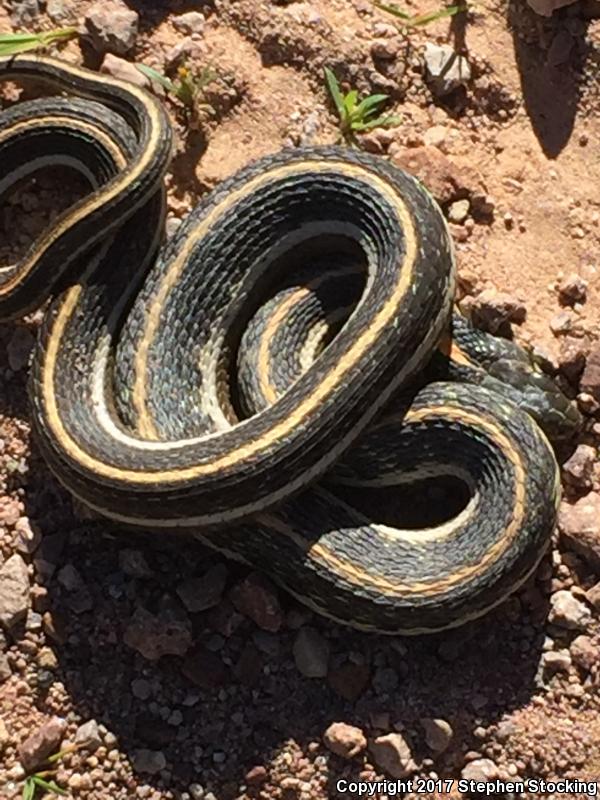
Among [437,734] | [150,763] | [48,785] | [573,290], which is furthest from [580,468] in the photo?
[48,785]

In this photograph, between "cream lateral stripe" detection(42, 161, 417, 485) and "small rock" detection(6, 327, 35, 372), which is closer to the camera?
"cream lateral stripe" detection(42, 161, 417, 485)

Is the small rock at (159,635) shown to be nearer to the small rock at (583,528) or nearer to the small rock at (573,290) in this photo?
the small rock at (583,528)

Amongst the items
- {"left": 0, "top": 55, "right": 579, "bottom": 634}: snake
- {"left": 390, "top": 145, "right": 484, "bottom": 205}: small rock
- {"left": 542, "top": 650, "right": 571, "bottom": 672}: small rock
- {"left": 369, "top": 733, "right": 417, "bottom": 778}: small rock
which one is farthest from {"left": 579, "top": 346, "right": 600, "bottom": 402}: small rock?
{"left": 369, "top": 733, "right": 417, "bottom": 778}: small rock

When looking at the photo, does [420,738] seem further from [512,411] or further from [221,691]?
[512,411]

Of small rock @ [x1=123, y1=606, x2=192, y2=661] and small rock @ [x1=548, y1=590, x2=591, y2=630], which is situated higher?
small rock @ [x1=548, y1=590, x2=591, y2=630]

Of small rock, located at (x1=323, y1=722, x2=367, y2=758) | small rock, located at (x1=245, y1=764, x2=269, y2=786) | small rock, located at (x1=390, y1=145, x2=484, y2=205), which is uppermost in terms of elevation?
small rock, located at (x1=390, y1=145, x2=484, y2=205)

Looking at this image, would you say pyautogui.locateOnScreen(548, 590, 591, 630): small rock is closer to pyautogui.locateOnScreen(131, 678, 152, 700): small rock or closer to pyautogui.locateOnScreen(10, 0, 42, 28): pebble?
pyautogui.locateOnScreen(131, 678, 152, 700): small rock

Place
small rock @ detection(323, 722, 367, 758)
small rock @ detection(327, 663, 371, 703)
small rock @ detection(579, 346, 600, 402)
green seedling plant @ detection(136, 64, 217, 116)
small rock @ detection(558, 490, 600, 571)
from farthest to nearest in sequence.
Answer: green seedling plant @ detection(136, 64, 217, 116) < small rock @ detection(579, 346, 600, 402) < small rock @ detection(558, 490, 600, 571) < small rock @ detection(327, 663, 371, 703) < small rock @ detection(323, 722, 367, 758)

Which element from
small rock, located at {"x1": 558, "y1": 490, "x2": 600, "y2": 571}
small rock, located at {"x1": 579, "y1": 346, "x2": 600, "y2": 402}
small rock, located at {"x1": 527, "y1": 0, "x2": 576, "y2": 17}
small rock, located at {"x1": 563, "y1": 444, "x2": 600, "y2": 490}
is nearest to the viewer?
small rock, located at {"x1": 558, "y1": 490, "x2": 600, "y2": 571}
